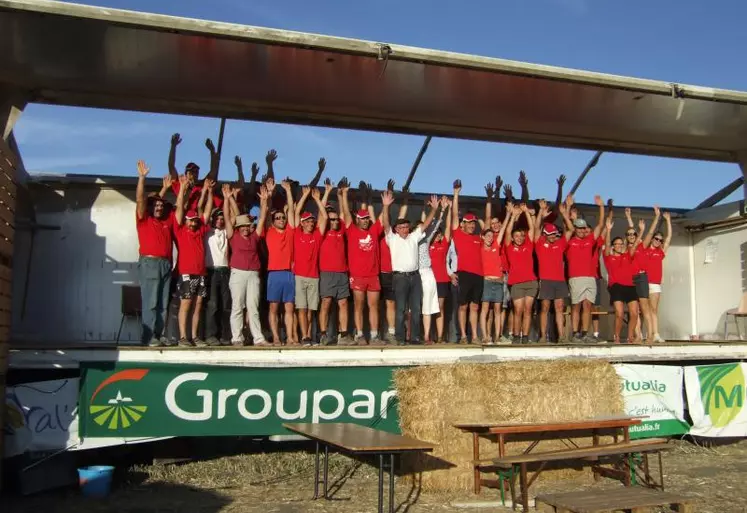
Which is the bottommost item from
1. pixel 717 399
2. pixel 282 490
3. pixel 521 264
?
pixel 282 490

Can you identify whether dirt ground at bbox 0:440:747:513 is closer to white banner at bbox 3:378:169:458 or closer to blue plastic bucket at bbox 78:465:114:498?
blue plastic bucket at bbox 78:465:114:498

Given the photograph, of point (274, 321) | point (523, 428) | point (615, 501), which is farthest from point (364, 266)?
point (615, 501)

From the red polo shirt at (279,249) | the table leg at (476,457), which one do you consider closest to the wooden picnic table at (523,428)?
the table leg at (476,457)

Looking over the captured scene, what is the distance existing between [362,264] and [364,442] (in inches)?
143

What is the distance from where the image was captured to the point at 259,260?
30.7 feet

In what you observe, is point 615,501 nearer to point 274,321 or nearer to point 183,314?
point 274,321

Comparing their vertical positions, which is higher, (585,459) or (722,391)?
(722,391)

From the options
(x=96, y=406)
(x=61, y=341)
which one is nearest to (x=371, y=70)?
(x=96, y=406)

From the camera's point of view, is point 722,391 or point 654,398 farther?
point 722,391

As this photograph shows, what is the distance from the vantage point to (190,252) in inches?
350

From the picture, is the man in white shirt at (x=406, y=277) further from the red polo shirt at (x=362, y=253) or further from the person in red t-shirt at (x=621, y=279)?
Result: the person in red t-shirt at (x=621, y=279)

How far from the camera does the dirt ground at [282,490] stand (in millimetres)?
7098

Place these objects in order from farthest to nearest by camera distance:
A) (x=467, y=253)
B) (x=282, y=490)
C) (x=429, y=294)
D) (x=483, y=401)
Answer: (x=467, y=253) → (x=429, y=294) → (x=483, y=401) → (x=282, y=490)

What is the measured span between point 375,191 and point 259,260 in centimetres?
249
